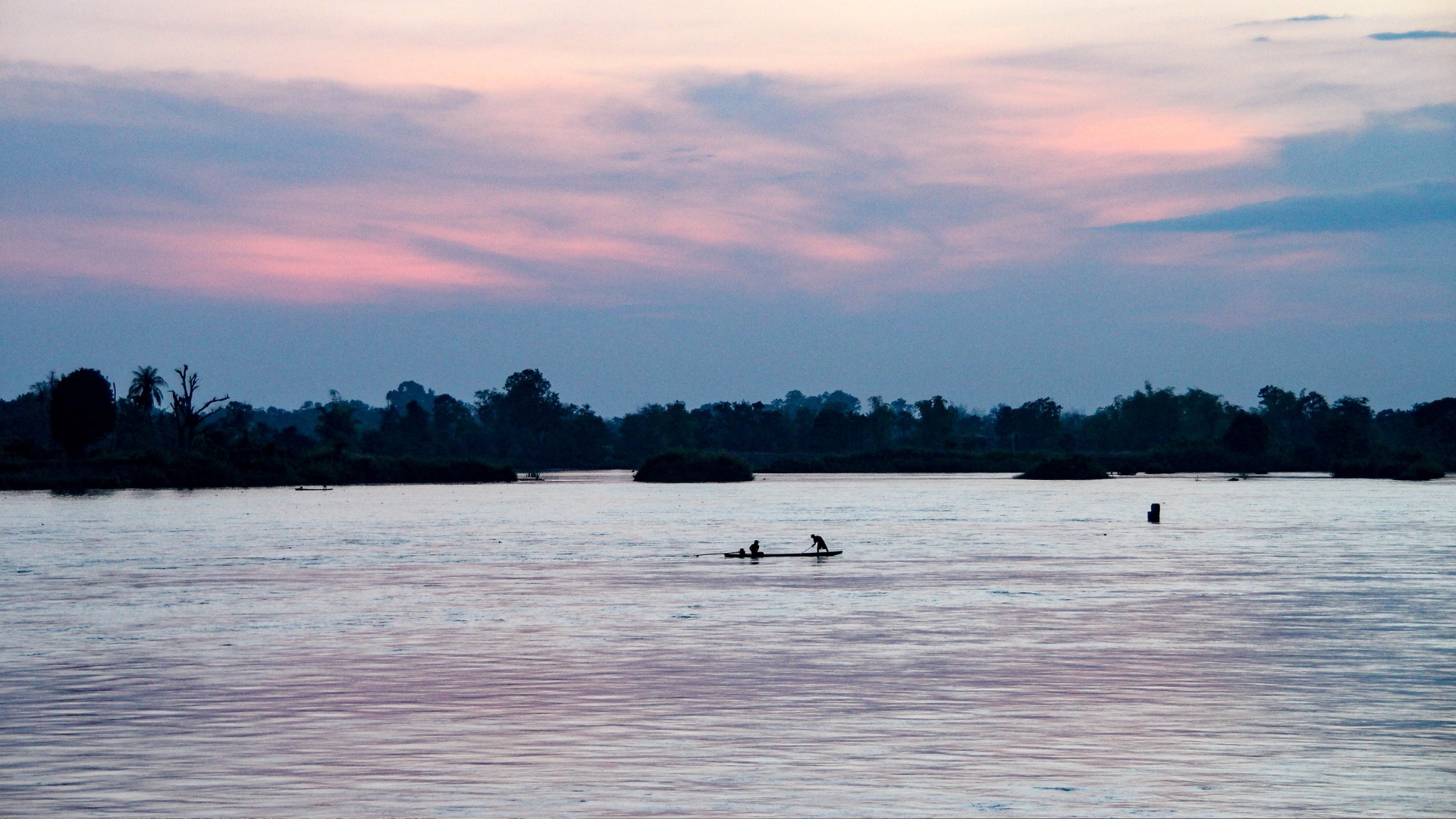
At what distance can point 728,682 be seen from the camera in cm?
2217

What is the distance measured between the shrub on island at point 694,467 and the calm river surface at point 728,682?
11437 cm

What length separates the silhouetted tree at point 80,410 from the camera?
452ft

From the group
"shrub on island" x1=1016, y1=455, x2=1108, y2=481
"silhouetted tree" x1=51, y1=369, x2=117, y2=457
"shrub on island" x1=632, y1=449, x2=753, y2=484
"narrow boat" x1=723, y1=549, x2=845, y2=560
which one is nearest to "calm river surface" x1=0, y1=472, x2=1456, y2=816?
"narrow boat" x1=723, y1=549, x2=845, y2=560

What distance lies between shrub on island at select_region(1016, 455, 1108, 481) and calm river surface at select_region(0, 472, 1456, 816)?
122 meters

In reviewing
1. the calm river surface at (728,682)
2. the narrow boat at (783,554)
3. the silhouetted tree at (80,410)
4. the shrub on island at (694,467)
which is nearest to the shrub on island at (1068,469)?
the shrub on island at (694,467)

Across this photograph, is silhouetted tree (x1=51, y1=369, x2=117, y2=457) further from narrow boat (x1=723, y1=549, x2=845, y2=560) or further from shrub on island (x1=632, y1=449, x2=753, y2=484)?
narrow boat (x1=723, y1=549, x2=845, y2=560)

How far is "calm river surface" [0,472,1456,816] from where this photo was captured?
48.9 feet

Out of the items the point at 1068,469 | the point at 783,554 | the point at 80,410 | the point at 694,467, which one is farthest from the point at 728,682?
the point at 1068,469

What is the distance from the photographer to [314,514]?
287ft

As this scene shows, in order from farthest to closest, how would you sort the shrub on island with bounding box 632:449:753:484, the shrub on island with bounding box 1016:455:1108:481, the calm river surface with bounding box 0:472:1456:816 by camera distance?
1. the shrub on island with bounding box 1016:455:1108:481
2. the shrub on island with bounding box 632:449:753:484
3. the calm river surface with bounding box 0:472:1456:816

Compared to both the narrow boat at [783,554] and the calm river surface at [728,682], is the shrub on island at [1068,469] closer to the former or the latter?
the calm river surface at [728,682]

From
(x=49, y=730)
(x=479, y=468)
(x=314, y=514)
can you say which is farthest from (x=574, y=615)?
(x=479, y=468)

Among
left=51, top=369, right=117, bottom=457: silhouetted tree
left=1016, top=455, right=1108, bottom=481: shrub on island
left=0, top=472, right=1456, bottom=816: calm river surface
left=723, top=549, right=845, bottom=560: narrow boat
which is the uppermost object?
left=51, top=369, right=117, bottom=457: silhouetted tree

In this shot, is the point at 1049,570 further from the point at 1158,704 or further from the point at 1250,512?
the point at 1250,512
